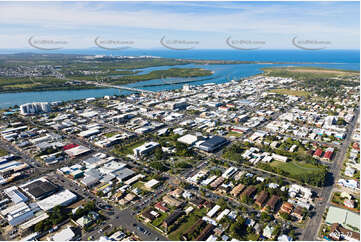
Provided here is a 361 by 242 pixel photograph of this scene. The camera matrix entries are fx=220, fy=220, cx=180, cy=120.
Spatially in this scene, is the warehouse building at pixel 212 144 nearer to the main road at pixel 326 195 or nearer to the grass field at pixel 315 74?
the main road at pixel 326 195

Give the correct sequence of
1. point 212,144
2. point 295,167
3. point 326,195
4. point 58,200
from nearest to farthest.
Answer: point 58,200
point 326,195
point 295,167
point 212,144

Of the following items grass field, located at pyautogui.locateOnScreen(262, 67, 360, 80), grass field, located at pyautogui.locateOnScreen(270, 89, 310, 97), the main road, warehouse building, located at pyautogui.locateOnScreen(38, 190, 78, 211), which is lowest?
warehouse building, located at pyautogui.locateOnScreen(38, 190, 78, 211)

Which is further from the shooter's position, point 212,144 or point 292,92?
point 292,92

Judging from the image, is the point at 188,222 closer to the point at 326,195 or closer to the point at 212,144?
the point at 212,144

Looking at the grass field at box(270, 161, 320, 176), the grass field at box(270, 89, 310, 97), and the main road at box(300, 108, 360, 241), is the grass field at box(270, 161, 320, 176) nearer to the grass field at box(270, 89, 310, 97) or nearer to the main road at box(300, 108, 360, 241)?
the main road at box(300, 108, 360, 241)

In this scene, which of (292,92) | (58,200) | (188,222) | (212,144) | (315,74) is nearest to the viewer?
(188,222)

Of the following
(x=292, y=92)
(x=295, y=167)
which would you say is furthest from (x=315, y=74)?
(x=295, y=167)

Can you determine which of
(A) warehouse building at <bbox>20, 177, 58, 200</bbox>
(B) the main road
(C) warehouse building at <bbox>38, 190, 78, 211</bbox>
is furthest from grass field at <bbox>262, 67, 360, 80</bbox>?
(A) warehouse building at <bbox>20, 177, 58, 200</bbox>

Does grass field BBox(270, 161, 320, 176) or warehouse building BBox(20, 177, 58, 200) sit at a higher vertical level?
grass field BBox(270, 161, 320, 176)

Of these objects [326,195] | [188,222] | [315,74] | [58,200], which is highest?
[315,74]

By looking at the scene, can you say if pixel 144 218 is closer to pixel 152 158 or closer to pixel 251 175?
pixel 152 158
